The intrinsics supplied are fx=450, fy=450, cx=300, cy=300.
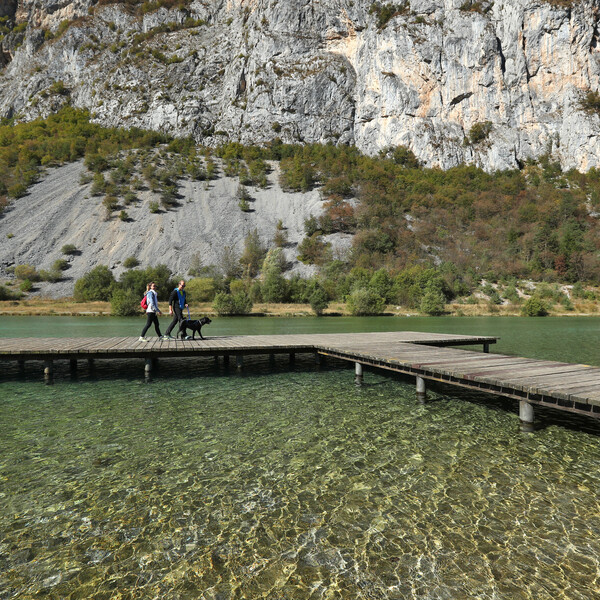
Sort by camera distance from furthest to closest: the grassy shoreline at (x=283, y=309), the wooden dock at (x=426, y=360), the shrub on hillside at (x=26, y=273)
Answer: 1. the shrub on hillside at (x=26, y=273)
2. the grassy shoreline at (x=283, y=309)
3. the wooden dock at (x=426, y=360)

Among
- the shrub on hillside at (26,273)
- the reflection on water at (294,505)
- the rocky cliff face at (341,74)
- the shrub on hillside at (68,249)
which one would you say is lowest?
the reflection on water at (294,505)

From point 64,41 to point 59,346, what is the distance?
146766 millimetres

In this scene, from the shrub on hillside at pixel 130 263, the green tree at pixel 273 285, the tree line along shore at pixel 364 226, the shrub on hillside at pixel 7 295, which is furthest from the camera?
the shrub on hillside at pixel 130 263

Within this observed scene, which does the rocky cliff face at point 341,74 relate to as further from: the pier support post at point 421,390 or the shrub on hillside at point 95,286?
the pier support post at point 421,390

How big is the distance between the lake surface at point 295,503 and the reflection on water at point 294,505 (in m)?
0.02

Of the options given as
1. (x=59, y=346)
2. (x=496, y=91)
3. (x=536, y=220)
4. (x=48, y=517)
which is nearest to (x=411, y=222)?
(x=536, y=220)

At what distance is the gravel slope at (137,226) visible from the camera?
69.7 meters

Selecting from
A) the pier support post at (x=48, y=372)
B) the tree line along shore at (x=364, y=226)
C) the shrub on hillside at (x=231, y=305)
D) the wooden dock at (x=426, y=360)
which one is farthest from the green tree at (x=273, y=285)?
the pier support post at (x=48, y=372)

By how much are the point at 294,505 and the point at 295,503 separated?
0.05 meters

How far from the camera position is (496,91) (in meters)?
98.9

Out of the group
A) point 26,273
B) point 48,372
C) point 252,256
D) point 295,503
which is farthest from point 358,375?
point 26,273

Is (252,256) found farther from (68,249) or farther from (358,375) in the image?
(358,375)

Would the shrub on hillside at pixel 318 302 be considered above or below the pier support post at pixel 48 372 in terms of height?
above

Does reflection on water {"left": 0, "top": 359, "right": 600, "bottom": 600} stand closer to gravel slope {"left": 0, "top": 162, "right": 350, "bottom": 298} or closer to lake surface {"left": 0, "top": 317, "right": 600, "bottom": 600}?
lake surface {"left": 0, "top": 317, "right": 600, "bottom": 600}
